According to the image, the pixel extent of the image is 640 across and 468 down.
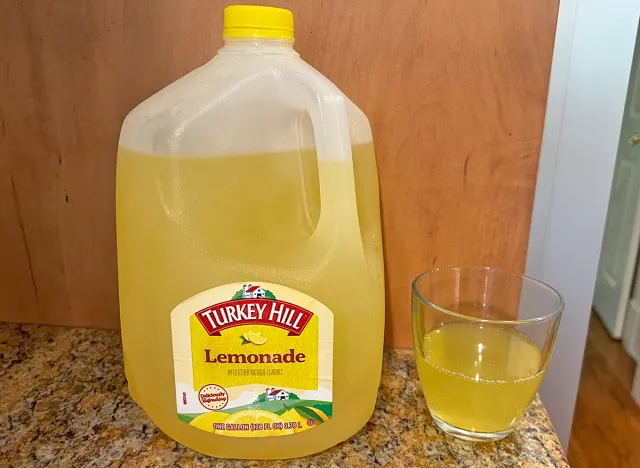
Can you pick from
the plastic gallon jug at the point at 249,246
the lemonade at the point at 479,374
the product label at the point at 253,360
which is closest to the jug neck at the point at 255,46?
the plastic gallon jug at the point at 249,246

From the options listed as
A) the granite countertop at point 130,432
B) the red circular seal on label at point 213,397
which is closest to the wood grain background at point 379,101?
the granite countertop at point 130,432

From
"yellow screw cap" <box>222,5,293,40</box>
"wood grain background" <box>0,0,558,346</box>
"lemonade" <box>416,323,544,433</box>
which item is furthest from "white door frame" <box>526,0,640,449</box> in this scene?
"yellow screw cap" <box>222,5,293,40</box>

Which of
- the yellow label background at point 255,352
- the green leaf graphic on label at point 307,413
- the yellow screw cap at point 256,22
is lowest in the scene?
the green leaf graphic on label at point 307,413

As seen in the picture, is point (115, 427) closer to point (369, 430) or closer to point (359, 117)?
point (369, 430)

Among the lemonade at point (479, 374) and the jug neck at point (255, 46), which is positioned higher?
the jug neck at point (255, 46)

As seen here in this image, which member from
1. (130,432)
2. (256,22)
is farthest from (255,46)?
(130,432)

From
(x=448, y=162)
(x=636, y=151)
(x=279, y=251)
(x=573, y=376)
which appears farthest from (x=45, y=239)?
(x=636, y=151)

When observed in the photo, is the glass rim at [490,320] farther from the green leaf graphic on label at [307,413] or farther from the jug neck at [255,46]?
the jug neck at [255,46]

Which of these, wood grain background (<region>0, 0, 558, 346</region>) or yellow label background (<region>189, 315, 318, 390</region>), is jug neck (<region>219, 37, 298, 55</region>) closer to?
wood grain background (<region>0, 0, 558, 346</region>)
